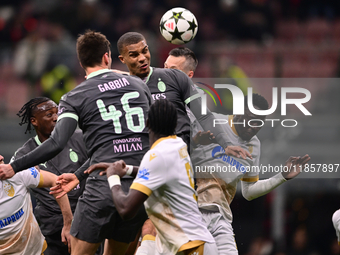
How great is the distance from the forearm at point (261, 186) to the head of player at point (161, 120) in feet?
6.90

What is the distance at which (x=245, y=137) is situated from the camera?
5355mm

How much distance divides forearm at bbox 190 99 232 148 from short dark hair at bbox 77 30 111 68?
1158mm

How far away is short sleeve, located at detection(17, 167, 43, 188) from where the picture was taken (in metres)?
4.61

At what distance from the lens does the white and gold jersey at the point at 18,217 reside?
4535 mm

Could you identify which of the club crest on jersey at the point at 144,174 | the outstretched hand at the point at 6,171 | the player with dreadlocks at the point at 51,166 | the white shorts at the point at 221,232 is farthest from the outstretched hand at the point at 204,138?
the outstretched hand at the point at 6,171

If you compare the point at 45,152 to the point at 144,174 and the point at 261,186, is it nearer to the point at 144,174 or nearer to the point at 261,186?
the point at 144,174

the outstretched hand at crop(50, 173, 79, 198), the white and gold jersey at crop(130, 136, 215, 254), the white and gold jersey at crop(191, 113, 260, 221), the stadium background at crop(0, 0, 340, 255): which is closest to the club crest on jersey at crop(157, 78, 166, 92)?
the white and gold jersey at crop(191, 113, 260, 221)

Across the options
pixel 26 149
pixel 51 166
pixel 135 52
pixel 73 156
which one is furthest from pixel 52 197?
pixel 135 52

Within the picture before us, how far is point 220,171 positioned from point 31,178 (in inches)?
76.3

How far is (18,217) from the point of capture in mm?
4629

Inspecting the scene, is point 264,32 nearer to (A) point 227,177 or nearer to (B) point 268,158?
(B) point 268,158

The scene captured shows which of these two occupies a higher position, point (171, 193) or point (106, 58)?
point (106, 58)

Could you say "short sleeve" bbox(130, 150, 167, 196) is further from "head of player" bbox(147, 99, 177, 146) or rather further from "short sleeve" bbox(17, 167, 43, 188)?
"short sleeve" bbox(17, 167, 43, 188)

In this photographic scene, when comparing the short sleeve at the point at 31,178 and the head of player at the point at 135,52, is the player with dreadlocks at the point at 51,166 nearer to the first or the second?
the short sleeve at the point at 31,178
